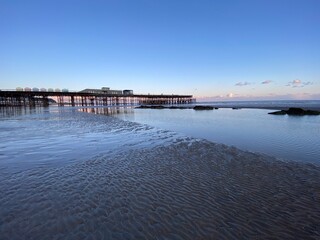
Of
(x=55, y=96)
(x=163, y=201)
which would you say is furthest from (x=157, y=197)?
(x=55, y=96)

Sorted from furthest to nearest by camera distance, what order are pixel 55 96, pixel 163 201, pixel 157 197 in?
pixel 55 96
pixel 157 197
pixel 163 201

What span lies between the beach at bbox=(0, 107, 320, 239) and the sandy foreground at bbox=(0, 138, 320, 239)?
2cm

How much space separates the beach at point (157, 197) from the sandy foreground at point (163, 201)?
20mm

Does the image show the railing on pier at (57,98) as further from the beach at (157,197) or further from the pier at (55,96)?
the beach at (157,197)

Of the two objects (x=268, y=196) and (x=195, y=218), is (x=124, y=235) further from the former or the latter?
(x=268, y=196)

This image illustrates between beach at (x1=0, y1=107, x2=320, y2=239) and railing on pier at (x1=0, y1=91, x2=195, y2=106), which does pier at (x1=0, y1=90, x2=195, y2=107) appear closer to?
railing on pier at (x1=0, y1=91, x2=195, y2=106)

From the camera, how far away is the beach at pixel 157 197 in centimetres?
369

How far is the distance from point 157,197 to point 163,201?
10.4 inches

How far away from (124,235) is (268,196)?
3.96 meters

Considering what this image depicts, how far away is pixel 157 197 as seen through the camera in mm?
5082

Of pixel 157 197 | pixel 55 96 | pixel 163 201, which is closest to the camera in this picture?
pixel 163 201

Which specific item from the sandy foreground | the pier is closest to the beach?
the sandy foreground

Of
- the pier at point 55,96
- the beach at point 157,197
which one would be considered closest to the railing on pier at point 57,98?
the pier at point 55,96

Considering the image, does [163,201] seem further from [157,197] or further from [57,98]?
[57,98]
